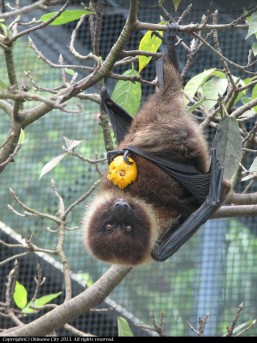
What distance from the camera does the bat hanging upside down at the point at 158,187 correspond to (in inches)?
139

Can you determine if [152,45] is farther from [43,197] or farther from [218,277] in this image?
[43,197]

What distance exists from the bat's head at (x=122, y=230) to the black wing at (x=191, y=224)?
0.23 ft

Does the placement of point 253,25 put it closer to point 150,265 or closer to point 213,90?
point 213,90

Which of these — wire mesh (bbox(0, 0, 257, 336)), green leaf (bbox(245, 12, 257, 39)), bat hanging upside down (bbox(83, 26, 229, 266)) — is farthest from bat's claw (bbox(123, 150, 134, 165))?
wire mesh (bbox(0, 0, 257, 336))

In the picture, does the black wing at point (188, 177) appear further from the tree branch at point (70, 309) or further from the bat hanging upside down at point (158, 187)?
the tree branch at point (70, 309)

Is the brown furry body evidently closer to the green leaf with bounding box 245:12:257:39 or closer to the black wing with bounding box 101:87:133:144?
the black wing with bounding box 101:87:133:144

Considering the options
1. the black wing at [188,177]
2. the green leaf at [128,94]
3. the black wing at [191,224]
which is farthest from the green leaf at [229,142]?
the green leaf at [128,94]

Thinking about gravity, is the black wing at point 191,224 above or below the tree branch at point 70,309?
above

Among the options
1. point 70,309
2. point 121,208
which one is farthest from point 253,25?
point 70,309

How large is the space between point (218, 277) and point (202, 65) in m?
1.75

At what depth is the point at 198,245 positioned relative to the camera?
6.28m

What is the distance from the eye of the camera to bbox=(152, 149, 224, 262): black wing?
344 cm

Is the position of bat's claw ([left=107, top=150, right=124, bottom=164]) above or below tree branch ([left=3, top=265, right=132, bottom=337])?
above

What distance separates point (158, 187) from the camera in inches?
143
